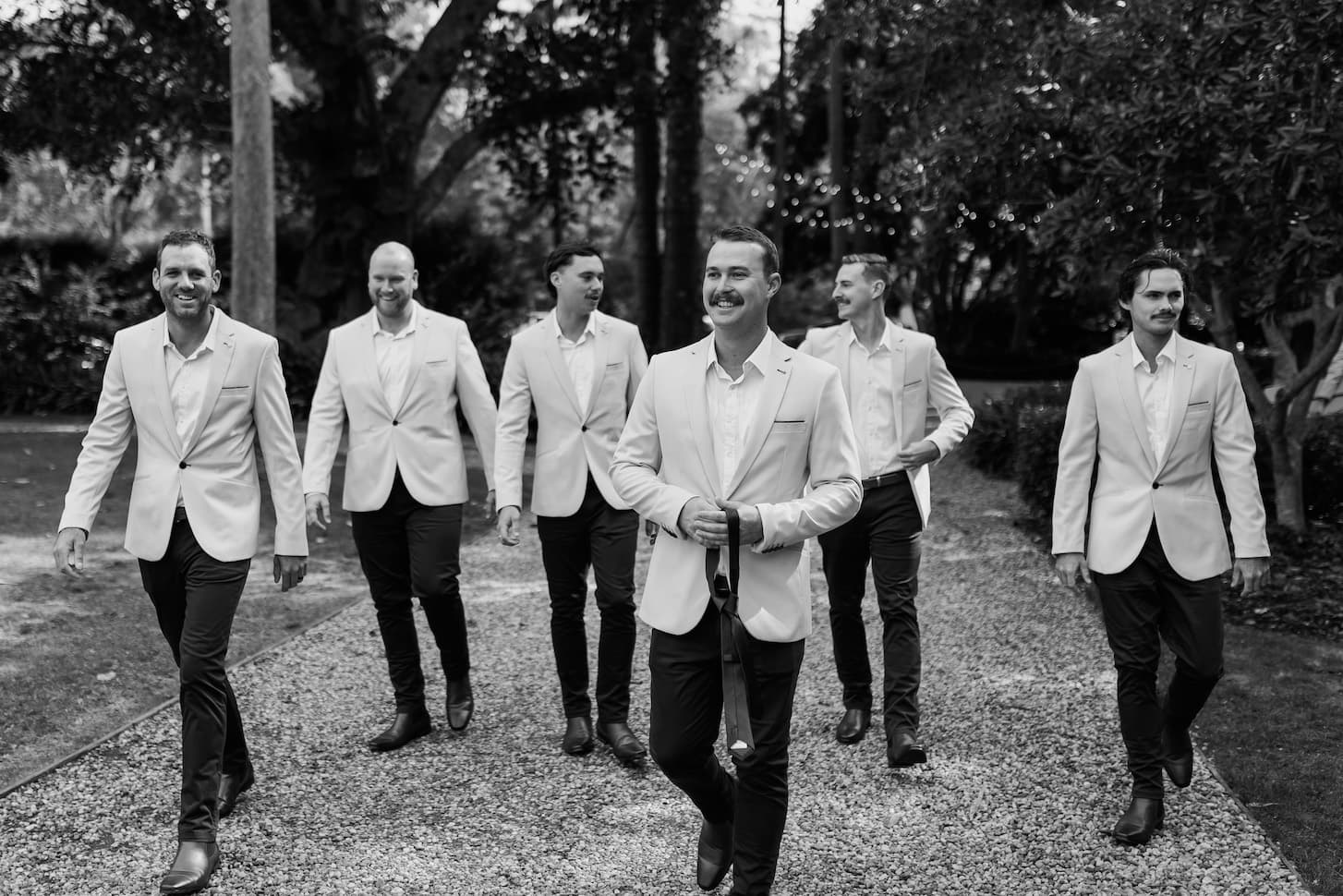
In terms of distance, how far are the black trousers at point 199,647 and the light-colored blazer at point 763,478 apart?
1572 millimetres

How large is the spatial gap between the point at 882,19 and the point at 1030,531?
5690 mm

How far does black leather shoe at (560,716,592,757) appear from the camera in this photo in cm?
561

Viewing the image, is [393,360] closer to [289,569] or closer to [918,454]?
[289,569]

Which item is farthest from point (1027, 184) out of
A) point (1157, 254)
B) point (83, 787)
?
point (83, 787)

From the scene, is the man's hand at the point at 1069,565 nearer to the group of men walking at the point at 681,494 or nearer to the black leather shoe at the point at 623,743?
the group of men walking at the point at 681,494

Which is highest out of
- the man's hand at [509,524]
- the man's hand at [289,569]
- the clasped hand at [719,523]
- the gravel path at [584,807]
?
the clasped hand at [719,523]

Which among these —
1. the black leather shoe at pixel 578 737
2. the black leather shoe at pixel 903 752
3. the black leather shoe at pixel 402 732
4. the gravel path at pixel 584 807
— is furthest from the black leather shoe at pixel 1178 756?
the black leather shoe at pixel 402 732

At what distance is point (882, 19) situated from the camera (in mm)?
13641

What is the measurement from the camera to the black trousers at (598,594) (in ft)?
18.5

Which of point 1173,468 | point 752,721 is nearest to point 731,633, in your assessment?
point 752,721

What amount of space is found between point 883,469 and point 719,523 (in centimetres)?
222

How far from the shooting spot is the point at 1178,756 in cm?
498

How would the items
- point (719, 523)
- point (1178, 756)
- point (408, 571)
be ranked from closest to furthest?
point (719, 523)
point (1178, 756)
point (408, 571)

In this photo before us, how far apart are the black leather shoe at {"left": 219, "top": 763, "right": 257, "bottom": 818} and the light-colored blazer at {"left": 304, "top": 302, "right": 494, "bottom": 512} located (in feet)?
3.90
